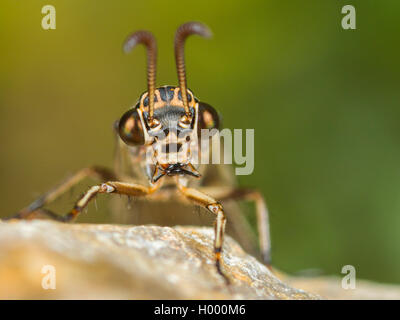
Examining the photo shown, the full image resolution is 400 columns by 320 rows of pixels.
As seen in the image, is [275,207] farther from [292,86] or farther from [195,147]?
[195,147]

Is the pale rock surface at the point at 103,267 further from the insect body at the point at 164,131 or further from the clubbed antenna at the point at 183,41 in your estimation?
the clubbed antenna at the point at 183,41

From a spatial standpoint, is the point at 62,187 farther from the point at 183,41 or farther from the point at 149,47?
the point at 183,41

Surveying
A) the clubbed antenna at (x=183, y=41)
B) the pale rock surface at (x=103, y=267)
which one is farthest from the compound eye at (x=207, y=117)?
the pale rock surface at (x=103, y=267)

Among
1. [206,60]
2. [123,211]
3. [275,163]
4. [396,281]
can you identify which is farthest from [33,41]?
[396,281]

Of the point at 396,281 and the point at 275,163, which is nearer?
the point at 396,281
